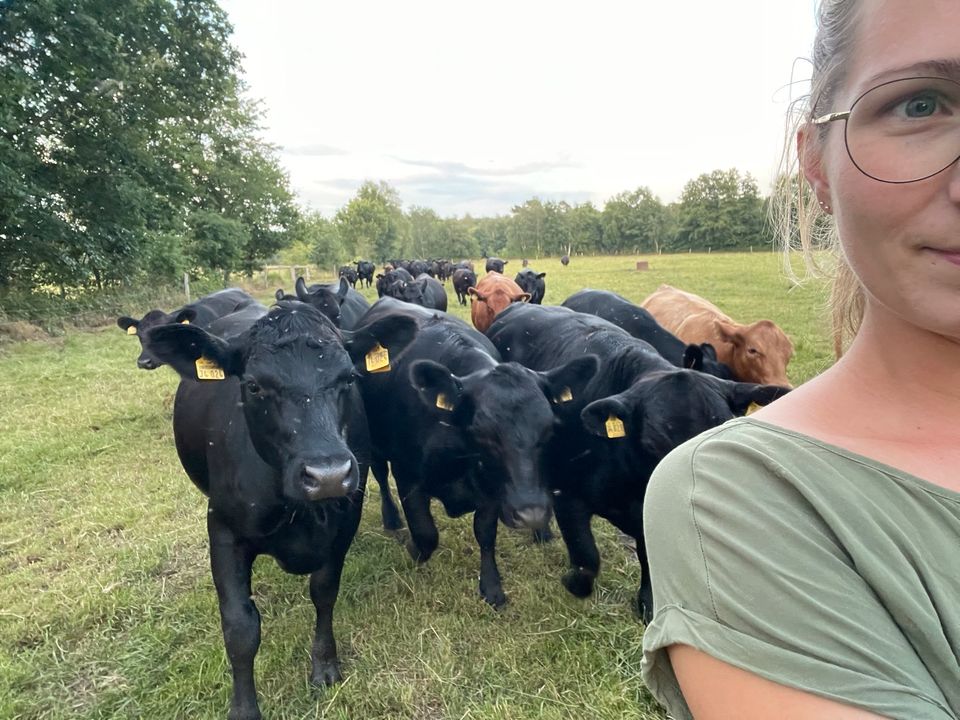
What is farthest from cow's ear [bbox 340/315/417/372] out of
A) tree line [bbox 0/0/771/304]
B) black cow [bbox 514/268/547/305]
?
tree line [bbox 0/0/771/304]

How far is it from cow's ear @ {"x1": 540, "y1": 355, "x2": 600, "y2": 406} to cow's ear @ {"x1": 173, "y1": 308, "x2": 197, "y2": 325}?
4.51m

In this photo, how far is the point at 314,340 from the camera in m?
2.87

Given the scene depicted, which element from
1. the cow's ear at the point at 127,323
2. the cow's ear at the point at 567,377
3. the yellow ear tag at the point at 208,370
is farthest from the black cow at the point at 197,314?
the cow's ear at the point at 567,377

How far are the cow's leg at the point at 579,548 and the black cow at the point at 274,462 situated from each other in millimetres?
1334

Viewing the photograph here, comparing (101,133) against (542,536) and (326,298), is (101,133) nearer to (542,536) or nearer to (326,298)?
(326,298)

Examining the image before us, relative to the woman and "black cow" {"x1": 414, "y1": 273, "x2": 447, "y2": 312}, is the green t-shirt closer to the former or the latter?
the woman

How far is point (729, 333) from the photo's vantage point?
6297 mm

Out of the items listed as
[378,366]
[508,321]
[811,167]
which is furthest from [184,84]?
[811,167]

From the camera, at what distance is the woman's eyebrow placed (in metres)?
0.72

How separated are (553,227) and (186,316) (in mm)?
94971

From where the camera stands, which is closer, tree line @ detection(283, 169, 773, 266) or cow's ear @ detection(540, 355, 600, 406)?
cow's ear @ detection(540, 355, 600, 406)

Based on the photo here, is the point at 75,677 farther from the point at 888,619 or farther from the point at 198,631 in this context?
the point at 888,619

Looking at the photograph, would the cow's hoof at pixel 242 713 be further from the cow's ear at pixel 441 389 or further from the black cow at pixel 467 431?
the cow's ear at pixel 441 389

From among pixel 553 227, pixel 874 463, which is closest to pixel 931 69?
pixel 874 463
